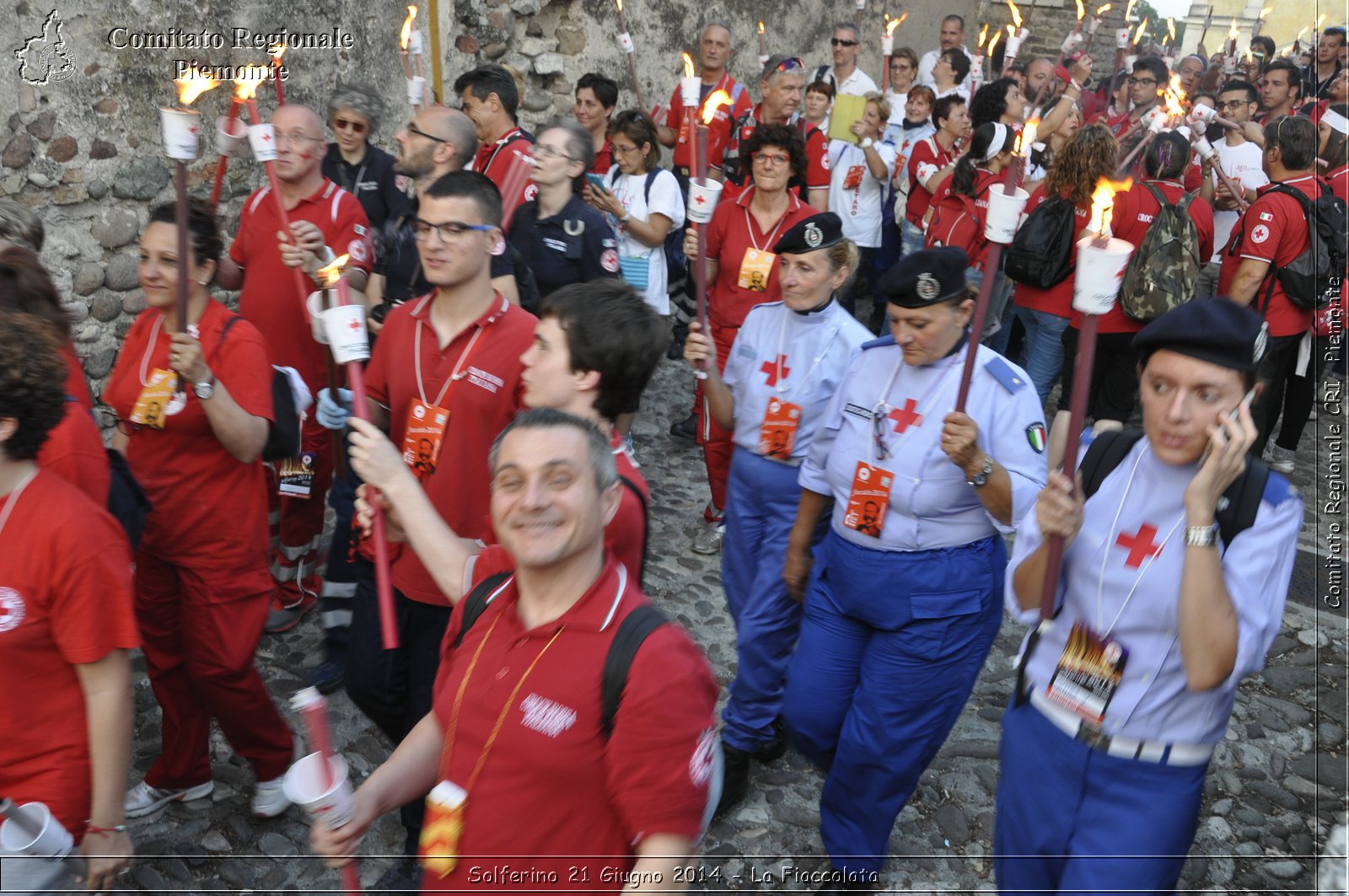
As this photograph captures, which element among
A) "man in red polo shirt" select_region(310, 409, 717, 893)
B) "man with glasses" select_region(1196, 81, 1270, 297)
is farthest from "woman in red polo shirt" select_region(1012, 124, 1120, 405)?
"man in red polo shirt" select_region(310, 409, 717, 893)

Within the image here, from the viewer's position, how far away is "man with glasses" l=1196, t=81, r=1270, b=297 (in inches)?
351

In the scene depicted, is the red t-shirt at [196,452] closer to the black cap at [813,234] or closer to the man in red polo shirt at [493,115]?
the black cap at [813,234]

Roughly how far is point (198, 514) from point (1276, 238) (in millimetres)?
6169

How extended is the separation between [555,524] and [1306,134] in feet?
20.7

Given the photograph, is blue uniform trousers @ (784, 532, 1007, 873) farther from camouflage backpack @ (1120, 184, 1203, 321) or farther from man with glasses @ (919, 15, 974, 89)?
man with glasses @ (919, 15, 974, 89)

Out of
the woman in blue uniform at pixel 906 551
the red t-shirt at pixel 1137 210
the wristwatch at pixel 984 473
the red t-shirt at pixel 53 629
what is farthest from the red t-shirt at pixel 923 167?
the red t-shirt at pixel 53 629

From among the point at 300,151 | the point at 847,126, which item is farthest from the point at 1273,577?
the point at 847,126

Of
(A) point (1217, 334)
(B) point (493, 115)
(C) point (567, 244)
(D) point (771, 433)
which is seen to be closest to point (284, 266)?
(C) point (567, 244)

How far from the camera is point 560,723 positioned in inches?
83.0

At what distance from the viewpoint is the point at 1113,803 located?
274 centimetres

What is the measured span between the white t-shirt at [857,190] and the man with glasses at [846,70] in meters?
0.92

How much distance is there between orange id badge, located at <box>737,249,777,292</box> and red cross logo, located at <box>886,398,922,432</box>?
260 cm

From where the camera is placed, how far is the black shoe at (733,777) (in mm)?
4270

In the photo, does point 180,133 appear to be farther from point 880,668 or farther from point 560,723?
point 880,668
